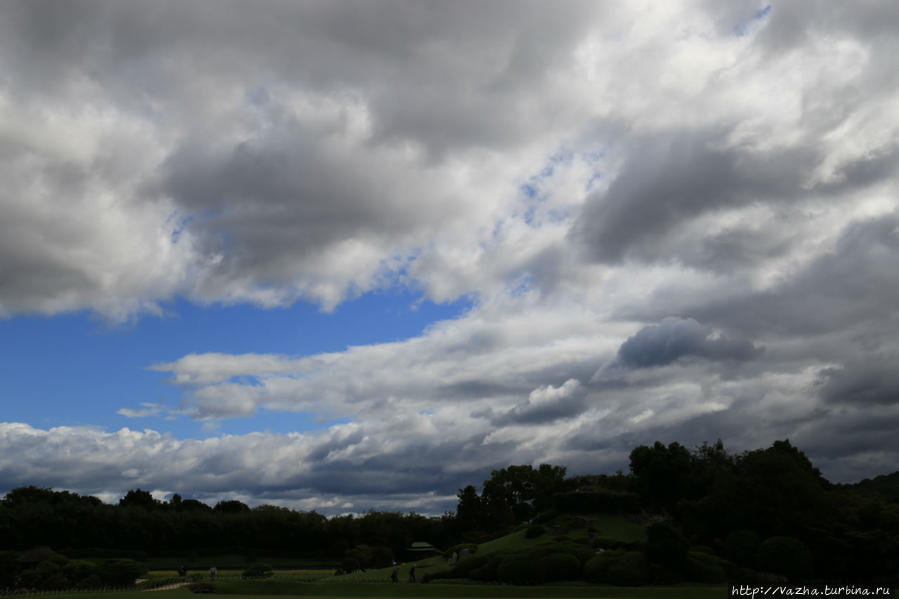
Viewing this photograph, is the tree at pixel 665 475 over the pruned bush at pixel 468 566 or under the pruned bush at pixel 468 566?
over

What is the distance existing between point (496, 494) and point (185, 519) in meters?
48.2

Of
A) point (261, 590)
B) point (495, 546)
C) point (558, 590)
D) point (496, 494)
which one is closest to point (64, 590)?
point (261, 590)

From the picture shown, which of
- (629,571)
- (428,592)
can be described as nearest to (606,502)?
(629,571)

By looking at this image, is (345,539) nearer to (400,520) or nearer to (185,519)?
(400,520)

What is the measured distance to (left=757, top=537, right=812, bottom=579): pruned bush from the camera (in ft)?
150

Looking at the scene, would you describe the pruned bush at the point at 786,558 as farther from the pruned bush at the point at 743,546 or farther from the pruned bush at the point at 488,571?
the pruned bush at the point at 488,571

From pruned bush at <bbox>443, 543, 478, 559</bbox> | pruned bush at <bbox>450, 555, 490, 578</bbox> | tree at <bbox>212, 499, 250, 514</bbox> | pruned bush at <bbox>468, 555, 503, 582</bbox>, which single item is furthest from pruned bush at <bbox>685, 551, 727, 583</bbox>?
tree at <bbox>212, 499, 250, 514</bbox>

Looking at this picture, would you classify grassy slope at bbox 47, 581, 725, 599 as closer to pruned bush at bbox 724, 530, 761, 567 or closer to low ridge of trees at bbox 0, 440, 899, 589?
low ridge of trees at bbox 0, 440, 899, 589

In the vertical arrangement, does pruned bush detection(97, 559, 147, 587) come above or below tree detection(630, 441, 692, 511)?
below

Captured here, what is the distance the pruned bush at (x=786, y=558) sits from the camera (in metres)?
45.6

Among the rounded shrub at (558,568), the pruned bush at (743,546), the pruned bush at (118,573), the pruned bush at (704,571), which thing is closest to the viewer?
the pruned bush at (704,571)

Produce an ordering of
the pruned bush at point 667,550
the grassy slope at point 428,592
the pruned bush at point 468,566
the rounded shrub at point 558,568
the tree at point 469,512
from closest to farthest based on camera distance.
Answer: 1. the grassy slope at point 428,592
2. the pruned bush at point 667,550
3. the rounded shrub at point 558,568
4. the pruned bush at point 468,566
5. the tree at point 469,512

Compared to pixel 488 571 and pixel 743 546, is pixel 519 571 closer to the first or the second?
pixel 488 571

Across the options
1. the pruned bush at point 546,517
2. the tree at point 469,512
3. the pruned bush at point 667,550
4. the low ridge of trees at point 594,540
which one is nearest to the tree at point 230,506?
the low ridge of trees at point 594,540
